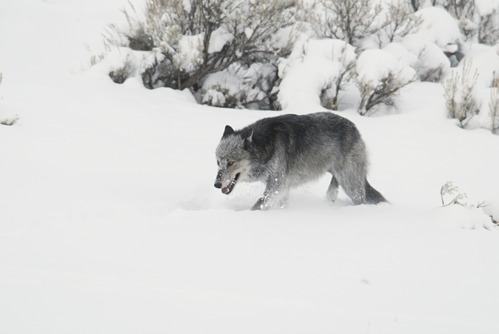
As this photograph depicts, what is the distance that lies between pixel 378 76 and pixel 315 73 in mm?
1515

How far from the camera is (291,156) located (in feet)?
14.4

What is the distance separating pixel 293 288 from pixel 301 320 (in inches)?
12.4

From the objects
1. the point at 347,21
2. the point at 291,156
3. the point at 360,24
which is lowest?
the point at 291,156

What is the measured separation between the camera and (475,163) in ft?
20.3

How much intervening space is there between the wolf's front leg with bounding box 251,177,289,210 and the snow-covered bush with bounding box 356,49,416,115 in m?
5.35

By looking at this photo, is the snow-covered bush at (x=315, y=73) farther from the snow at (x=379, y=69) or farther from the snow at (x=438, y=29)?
the snow at (x=438, y=29)

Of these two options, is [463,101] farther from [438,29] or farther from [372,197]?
[438,29]

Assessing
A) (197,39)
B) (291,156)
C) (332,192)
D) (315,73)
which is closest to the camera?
(291,156)

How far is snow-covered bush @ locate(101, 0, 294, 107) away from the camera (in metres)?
9.04

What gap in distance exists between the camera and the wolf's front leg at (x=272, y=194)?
4.18 metres

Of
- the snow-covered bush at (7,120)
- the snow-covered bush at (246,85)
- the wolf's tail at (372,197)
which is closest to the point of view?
the wolf's tail at (372,197)

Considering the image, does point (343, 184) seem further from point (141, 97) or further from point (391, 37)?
point (391, 37)

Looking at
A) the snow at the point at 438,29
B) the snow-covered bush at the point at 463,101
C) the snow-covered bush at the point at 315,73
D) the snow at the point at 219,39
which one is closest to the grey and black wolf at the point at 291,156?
the snow-covered bush at the point at 315,73

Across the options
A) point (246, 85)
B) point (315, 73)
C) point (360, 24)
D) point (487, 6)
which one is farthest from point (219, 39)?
point (487, 6)
